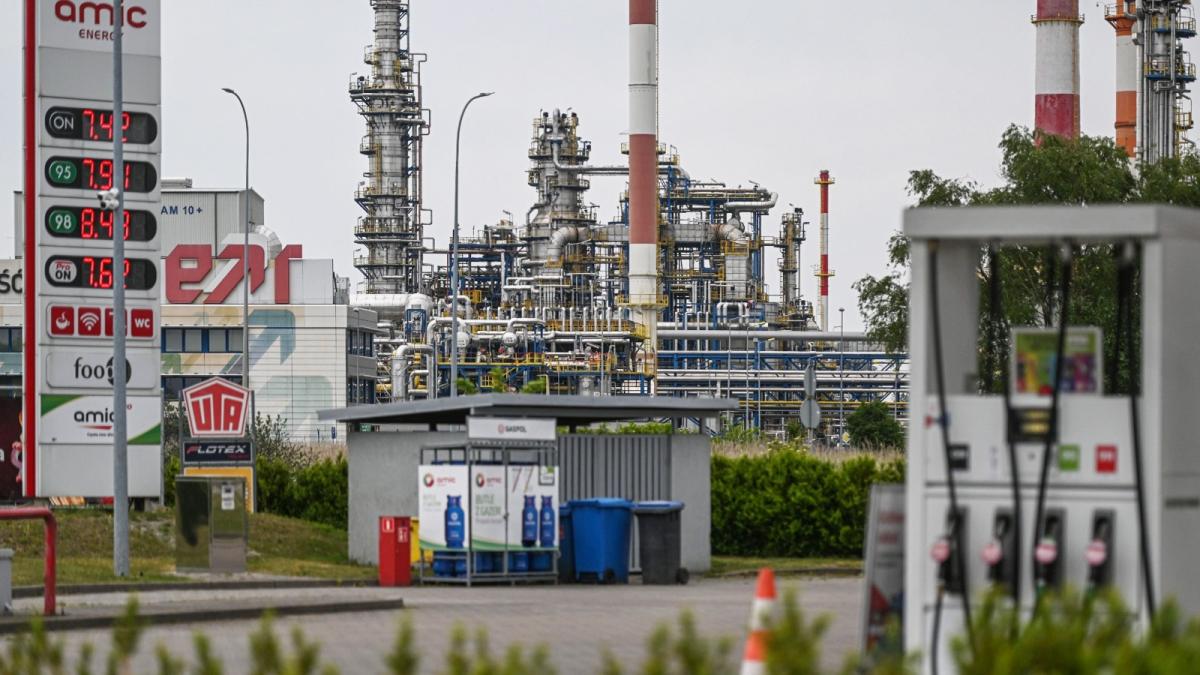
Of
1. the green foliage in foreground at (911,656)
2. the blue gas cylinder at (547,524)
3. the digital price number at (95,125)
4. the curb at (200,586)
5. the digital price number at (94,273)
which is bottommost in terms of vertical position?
the curb at (200,586)

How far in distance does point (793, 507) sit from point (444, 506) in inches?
370

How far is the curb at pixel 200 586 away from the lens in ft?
72.8

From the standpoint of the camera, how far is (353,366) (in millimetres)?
108000

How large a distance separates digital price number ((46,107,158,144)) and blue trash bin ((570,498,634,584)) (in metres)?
8.50

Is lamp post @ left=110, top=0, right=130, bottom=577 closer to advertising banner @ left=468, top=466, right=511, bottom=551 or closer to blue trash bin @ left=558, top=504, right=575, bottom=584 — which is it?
advertising banner @ left=468, top=466, right=511, bottom=551

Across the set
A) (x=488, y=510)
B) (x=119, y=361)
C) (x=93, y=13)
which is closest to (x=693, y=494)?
(x=488, y=510)

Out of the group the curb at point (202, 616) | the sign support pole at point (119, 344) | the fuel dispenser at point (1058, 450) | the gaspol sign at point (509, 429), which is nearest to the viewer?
the fuel dispenser at point (1058, 450)

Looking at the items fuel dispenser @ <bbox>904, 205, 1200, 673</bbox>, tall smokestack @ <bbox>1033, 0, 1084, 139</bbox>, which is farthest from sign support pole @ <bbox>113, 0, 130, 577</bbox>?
tall smokestack @ <bbox>1033, 0, 1084, 139</bbox>

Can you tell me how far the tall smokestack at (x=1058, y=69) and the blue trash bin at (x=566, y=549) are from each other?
37552 millimetres

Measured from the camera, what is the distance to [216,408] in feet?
108

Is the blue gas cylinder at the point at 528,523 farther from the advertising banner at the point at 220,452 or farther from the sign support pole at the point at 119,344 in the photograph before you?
the advertising banner at the point at 220,452

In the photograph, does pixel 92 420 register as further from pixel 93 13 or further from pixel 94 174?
pixel 93 13

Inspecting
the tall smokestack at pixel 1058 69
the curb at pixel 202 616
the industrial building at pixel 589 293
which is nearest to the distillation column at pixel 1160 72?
the industrial building at pixel 589 293

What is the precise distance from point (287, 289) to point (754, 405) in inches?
982
